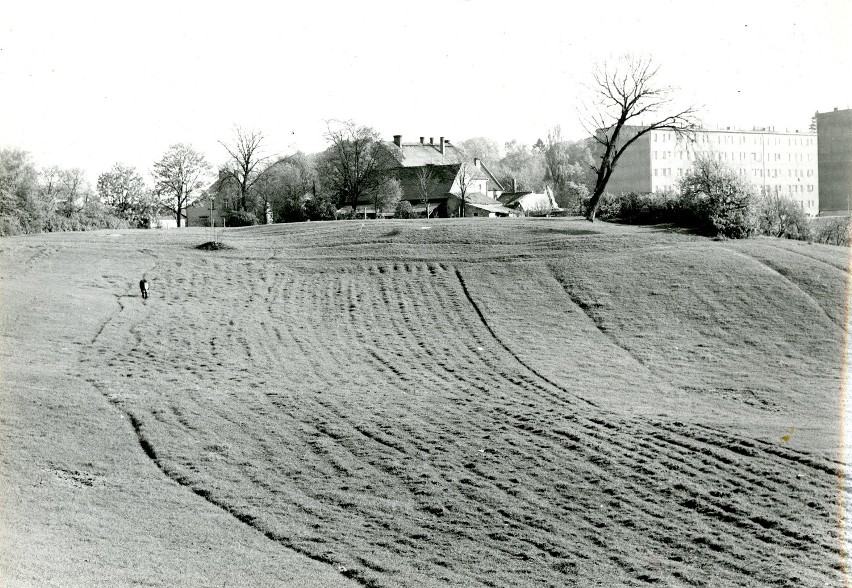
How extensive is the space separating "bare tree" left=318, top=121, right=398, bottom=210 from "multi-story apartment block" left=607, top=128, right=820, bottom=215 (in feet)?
203

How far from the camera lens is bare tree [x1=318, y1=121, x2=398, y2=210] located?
3159 inches

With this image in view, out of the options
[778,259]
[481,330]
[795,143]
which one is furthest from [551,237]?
[795,143]

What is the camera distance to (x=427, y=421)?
24.1 metres

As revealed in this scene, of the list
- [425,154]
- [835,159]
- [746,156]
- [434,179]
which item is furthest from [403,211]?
[835,159]

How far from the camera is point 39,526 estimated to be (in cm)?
1612

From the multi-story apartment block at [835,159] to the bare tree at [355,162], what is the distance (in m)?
89.4

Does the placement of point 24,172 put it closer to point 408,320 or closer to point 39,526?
point 408,320

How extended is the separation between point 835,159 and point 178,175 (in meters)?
110

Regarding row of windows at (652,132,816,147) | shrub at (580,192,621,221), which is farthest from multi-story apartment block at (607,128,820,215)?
shrub at (580,192,621,221)

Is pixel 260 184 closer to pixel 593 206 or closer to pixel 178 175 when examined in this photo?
pixel 178 175

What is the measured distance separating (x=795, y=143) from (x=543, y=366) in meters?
133

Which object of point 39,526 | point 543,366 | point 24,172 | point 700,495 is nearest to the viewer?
point 39,526

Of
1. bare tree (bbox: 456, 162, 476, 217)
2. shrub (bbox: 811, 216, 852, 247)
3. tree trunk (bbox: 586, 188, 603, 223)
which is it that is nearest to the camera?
shrub (bbox: 811, 216, 852, 247)

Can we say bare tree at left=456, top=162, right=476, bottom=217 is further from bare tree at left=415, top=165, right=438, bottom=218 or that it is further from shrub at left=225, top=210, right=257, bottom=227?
shrub at left=225, top=210, right=257, bottom=227
